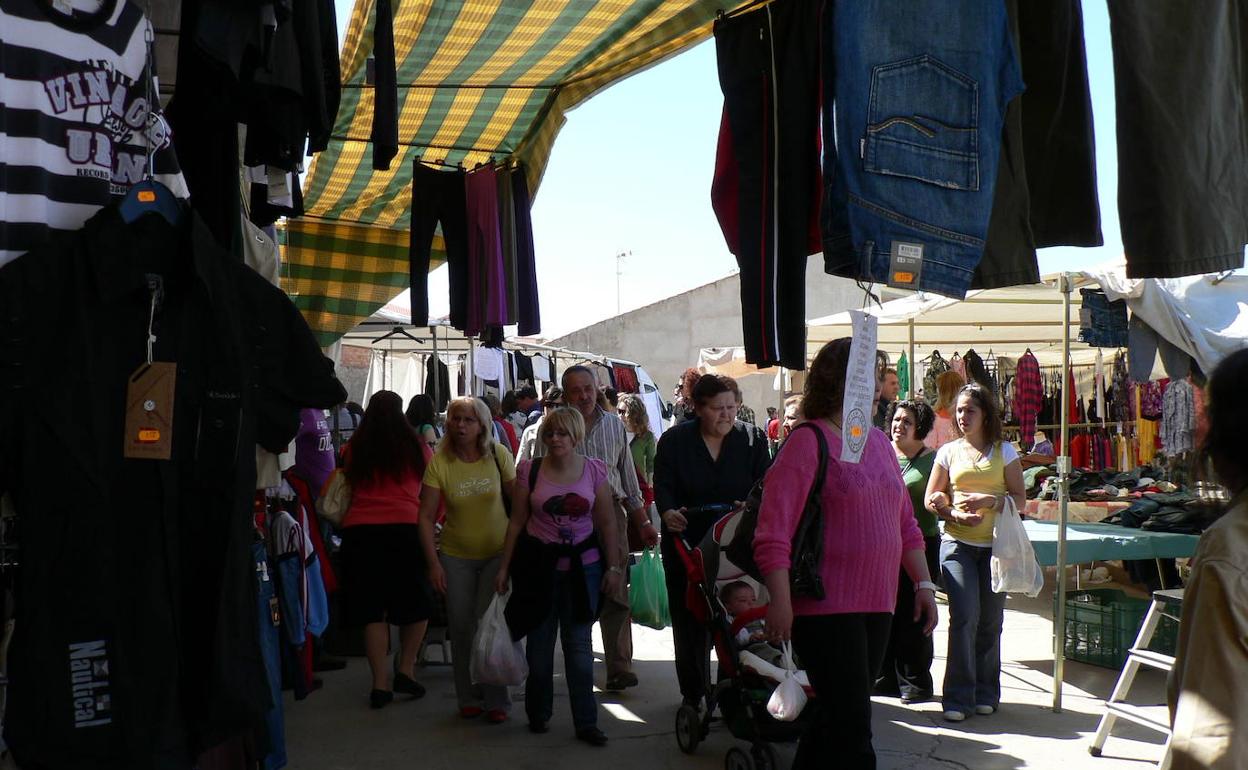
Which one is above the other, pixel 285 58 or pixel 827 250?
pixel 285 58

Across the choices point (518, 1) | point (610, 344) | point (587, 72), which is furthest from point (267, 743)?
point (610, 344)

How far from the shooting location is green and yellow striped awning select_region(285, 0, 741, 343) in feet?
15.7

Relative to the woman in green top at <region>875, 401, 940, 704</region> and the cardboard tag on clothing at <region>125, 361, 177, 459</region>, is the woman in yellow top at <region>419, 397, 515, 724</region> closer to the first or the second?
the woman in green top at <region>875, 401, 940, 704</region>

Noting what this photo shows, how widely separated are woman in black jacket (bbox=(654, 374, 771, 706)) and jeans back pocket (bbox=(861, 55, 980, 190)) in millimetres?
3126

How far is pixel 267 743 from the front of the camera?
2801 mm

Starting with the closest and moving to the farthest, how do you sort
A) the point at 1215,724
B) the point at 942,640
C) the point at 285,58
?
1. the point at 1215,724
2. the point at 285,58
3. the point at 942,640

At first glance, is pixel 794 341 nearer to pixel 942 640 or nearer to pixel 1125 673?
pixel 1125 673

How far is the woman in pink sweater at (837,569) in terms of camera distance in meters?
3.56

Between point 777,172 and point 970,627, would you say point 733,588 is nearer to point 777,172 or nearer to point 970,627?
point 970,627

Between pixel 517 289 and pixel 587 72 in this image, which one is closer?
pixel 587 72

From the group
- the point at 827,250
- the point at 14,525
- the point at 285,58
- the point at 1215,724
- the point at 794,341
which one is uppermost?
the point at 285,58

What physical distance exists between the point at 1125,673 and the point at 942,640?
273 centimetres

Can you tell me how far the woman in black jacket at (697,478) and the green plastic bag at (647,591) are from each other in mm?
1061

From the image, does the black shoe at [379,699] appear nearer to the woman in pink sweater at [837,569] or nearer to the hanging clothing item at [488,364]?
the woman in pink sweater at [837,569]
